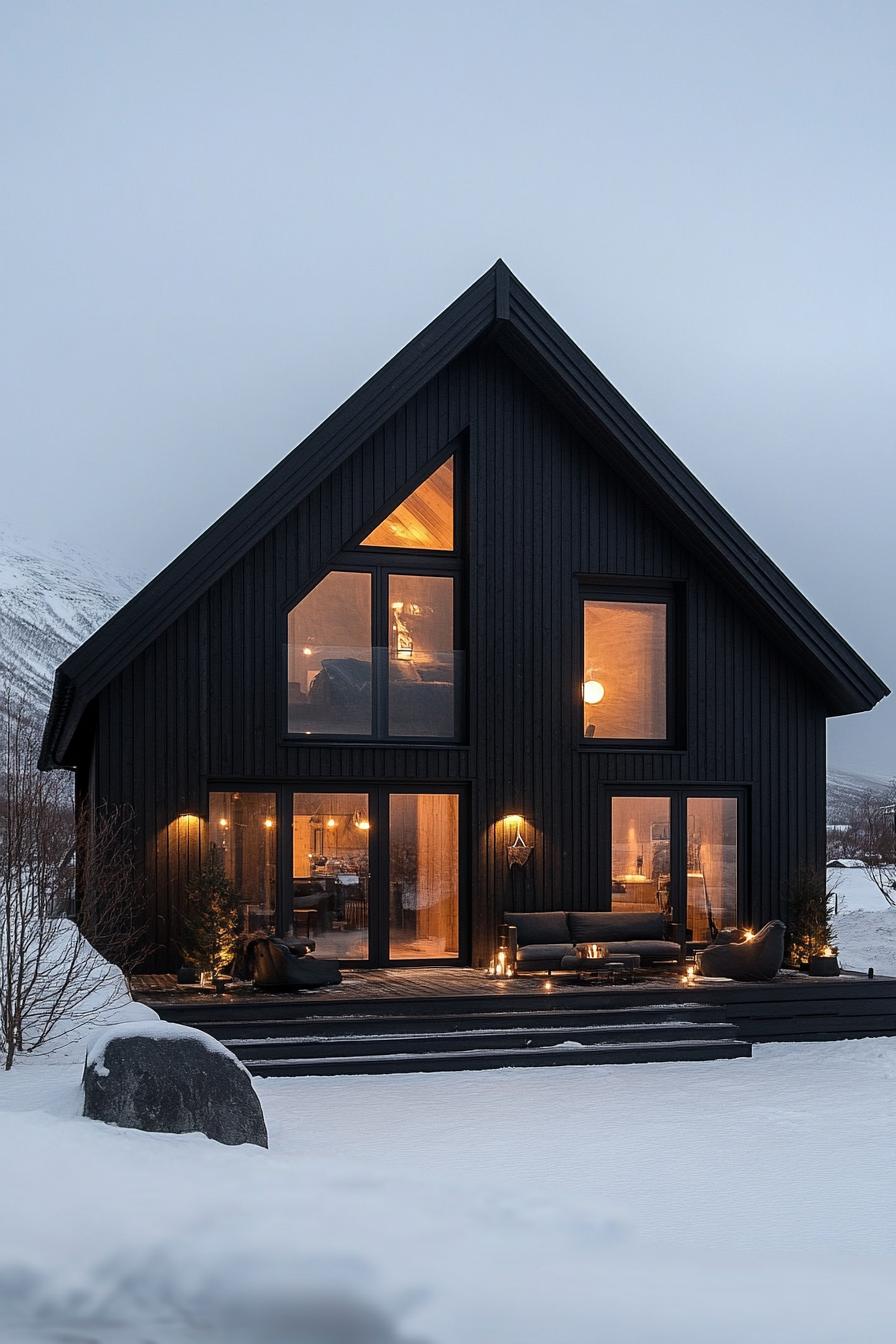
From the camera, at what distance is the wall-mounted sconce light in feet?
44.6

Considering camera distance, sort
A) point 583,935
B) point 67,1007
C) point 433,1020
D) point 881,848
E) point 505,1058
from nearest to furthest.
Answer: point 67,1007, point 505,1058, point 433,1020, point 583,935, point 881,848

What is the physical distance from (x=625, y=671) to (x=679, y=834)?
1754 millimetres

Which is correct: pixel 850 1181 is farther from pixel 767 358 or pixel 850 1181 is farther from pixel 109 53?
pixel 767 358

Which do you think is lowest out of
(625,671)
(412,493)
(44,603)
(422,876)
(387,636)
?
(422,876)

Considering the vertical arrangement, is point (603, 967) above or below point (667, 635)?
below

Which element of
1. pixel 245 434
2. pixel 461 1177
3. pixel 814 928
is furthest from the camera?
pixel 245 434

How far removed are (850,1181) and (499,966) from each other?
5369 mm

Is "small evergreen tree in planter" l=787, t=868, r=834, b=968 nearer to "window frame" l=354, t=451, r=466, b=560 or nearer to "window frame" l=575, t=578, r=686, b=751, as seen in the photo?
"window frame" l=575, t=578, r=686, b=751

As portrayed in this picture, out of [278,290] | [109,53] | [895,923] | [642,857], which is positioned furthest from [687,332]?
[642,857]

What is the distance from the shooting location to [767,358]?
2090 inches

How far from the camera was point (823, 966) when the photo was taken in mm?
12906

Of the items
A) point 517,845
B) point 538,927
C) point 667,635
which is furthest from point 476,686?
point 538,927

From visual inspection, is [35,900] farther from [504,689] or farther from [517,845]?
[504,689]

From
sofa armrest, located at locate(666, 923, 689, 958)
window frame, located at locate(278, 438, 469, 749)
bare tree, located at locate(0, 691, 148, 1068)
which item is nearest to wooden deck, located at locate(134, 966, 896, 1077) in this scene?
bare tree, located at locate(0, 691, 148, 1068)
